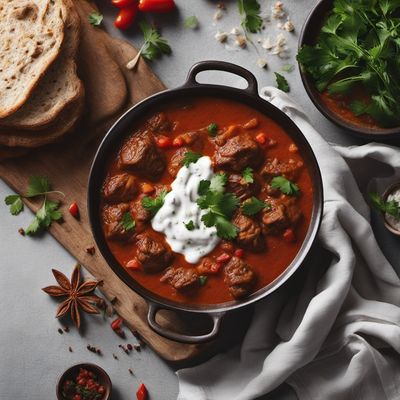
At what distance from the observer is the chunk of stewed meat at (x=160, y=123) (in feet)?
16.9

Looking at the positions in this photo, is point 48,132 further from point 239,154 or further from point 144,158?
point 239,154

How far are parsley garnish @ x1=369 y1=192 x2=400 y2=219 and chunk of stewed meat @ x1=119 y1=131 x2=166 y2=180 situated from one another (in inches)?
67.1

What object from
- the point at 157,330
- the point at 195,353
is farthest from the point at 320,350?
the point at 157,330

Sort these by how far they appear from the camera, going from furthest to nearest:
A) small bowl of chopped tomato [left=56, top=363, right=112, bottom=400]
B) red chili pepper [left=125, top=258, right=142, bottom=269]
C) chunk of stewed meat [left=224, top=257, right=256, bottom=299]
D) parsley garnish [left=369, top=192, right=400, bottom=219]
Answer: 1. small bowl of chopped tomato [left=56, top=363, right=112, bottom=400]
2. parsley garnish [left=369, top=192, right=400, bottom=219]
3. red chili pepper [left=125, top=258, right=142, bottom=269]
4. chunk of stewed meat [left=224, top=257, right=256, bottom=299]

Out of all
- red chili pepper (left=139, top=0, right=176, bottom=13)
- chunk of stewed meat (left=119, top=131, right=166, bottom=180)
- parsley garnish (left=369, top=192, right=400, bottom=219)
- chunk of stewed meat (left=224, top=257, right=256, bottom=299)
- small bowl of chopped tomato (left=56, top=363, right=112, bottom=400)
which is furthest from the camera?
red chili pepper (left=139, top=0, right=176, bottom=13)

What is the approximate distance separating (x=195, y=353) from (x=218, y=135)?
A: 1.78m

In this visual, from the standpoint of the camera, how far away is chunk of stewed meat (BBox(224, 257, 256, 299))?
4.91 meters

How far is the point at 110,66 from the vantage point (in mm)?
5652

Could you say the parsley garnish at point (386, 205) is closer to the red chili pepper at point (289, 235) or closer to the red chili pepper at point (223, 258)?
the red chili pepper at point (289, 235)

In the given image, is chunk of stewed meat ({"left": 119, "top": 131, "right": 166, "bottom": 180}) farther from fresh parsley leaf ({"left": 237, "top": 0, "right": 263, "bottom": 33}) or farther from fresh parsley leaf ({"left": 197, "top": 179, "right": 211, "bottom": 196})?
fresh parsley leaf ({"left": 237, "top": 0, "right": 263, "bottom": 33})

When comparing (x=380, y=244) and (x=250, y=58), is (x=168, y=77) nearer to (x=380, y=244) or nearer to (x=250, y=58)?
(x=250, y=58)

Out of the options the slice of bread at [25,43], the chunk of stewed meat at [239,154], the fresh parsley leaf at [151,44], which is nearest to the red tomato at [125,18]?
the fresh parsley leaf at [151,44]

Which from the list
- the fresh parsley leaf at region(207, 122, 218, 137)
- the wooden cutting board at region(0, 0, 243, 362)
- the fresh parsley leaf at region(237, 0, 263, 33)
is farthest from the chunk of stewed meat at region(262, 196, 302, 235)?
the fresh parsley leaf at region(237, 0, 263, 33)

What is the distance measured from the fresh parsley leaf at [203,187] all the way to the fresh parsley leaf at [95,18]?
1.73 m
